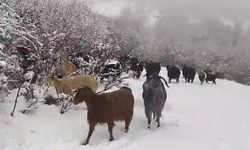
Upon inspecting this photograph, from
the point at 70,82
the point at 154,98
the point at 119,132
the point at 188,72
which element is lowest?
the point at 188,72

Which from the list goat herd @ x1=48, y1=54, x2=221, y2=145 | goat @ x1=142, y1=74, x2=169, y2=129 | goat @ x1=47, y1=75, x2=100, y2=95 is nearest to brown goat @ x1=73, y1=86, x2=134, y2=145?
goat herd @ x1=48, y1=54, x2=221, y2=145

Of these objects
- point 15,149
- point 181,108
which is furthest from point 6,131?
point 181,108

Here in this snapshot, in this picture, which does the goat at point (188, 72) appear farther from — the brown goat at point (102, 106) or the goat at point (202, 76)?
the brown goat at point (102, 106)

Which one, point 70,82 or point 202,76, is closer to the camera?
point 70,82

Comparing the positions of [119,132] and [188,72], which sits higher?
[119,132]

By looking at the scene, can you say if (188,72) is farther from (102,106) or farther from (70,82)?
(102,106)

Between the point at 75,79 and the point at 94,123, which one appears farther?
the point at 75,79

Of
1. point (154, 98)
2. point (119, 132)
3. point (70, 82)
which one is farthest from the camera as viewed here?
point (70, 82)

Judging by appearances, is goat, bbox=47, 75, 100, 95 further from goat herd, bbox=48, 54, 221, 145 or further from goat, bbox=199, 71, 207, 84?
goat, bbox=199, 71, 207, 84


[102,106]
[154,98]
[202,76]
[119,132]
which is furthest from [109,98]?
[202,76]

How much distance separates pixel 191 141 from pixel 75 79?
3.84 metres

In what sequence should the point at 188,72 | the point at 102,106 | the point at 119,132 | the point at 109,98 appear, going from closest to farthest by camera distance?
the point at 102,106 → the point at 109,98 → the point at 119,132 → the point at 188,72

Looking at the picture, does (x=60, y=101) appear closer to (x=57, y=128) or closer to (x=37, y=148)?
(x=57, y=128)

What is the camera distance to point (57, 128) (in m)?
12.5
